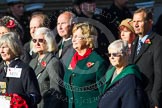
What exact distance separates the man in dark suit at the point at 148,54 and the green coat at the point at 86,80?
536 mm

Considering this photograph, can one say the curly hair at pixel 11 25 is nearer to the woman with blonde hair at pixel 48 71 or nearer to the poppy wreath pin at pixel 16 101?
the woman with blonde hair at pixel 48 71

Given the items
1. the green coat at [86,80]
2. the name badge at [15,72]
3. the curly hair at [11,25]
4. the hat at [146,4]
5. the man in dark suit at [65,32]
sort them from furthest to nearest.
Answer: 1. the hat at [146,4]
2. the curly hair at [11,25]
3. the man in dark suit at [65,32]
4. the green coat at [86,80]
5. the name badge at [15,72]

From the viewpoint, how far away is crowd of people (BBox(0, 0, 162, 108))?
771 centimetres

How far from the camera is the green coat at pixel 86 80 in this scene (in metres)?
8.55

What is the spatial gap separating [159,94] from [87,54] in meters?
0.98

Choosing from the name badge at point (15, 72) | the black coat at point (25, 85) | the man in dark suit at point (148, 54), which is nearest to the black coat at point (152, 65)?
the man in dark suit at point (148, 54)

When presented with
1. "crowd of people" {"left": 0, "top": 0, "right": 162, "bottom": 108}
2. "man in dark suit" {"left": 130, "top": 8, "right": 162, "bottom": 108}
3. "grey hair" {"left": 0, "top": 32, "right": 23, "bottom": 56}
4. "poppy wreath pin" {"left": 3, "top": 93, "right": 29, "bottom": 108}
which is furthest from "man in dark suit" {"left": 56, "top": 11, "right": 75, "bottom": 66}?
"poppy wreath pin" {"left": 3, "top": 93, "right": 29, "bottom": 108}

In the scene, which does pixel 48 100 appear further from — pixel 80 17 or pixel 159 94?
pixel 80 17

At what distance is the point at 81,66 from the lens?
8.59m

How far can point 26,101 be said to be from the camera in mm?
7871

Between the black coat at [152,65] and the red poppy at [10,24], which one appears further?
the red poppy at [10,24]

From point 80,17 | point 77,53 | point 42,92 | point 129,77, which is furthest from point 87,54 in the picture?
point 80,17

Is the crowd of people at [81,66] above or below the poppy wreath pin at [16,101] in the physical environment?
above

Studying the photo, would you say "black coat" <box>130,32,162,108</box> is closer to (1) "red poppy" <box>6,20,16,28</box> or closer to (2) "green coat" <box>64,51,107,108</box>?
(2) "green coat" <box>64,51,107,108</box>
